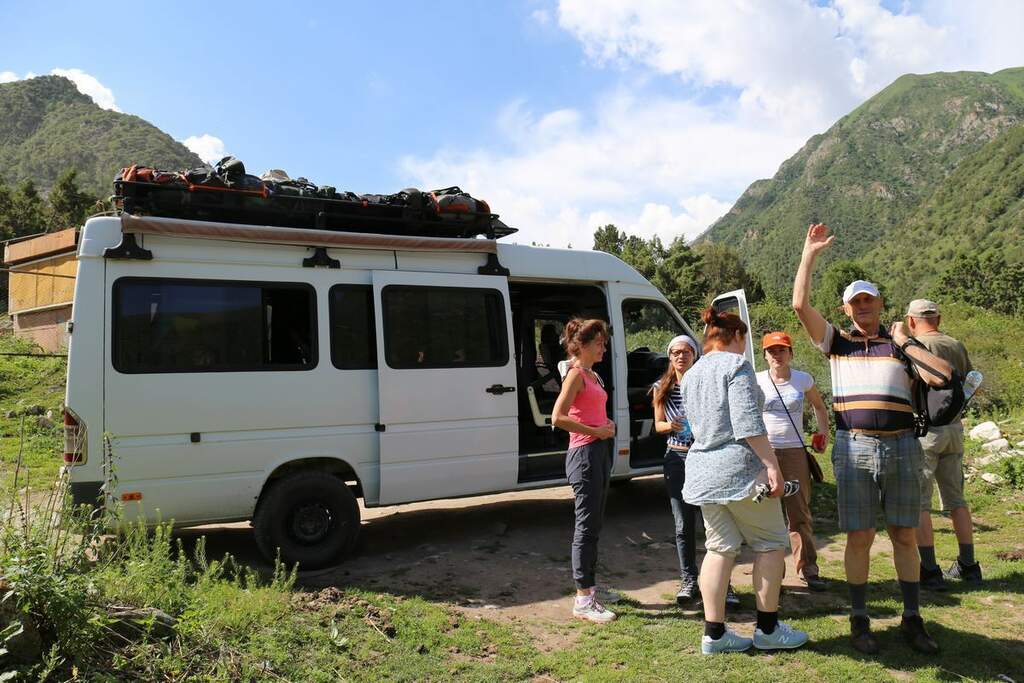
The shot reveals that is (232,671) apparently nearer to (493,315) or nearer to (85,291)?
(85,291)

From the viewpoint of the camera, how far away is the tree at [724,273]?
186ft

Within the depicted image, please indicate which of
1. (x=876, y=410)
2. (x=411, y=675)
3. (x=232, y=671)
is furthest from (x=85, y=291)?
(x=876, y=410)

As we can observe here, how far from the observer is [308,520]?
5621 millimetres

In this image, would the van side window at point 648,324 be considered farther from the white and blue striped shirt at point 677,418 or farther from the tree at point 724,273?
the tree at point 724,273

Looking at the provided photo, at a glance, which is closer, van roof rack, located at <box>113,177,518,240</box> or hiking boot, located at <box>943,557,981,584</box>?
hiking boot, located at <box>943,557,981,584</box>

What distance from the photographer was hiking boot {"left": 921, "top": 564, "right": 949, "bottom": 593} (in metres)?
5.11

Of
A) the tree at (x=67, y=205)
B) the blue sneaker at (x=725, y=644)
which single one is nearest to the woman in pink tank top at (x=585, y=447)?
the blue sneaker at (x=725, y=644)

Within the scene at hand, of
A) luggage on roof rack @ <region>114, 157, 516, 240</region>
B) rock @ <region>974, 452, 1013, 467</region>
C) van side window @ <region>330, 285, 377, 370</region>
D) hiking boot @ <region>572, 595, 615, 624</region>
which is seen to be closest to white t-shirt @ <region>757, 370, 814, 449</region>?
hiking boot @ <region>572, 595, 615, 624</region>

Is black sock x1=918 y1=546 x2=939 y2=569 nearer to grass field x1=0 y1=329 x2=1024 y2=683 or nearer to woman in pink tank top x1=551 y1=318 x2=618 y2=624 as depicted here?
grass field x1=0 y1=329 x2=1024 y2=683

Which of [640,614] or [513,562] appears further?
[513,562]

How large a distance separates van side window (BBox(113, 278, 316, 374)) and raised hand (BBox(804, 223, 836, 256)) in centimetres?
356

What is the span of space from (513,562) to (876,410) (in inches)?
124

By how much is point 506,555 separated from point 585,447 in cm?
192

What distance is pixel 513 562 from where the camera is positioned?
19.7ft
